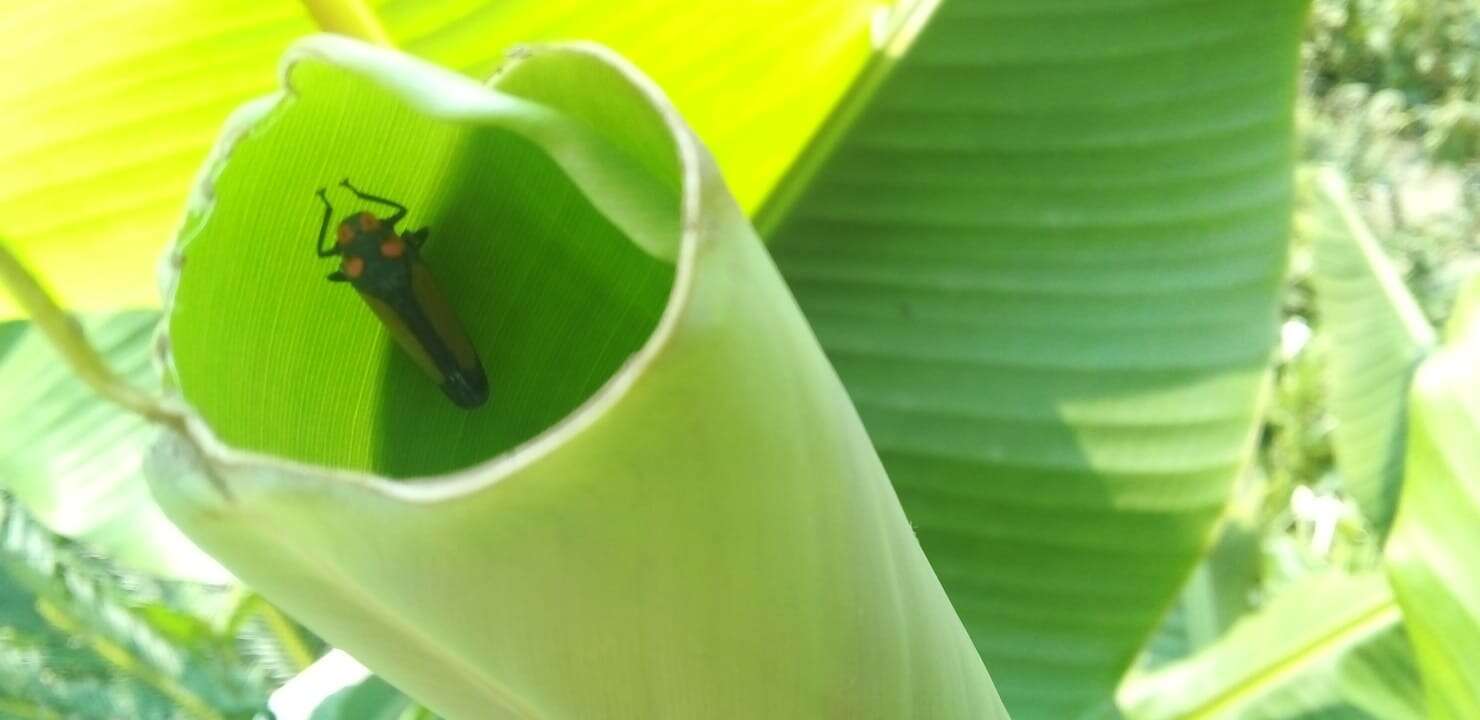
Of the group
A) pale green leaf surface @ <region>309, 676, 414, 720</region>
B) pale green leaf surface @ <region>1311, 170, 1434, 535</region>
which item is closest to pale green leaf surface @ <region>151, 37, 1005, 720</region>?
pale green leaf surface @ <region>309, 676, 414, 720</region>

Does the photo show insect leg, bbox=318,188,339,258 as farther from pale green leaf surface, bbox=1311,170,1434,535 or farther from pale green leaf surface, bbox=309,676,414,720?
pale green leaf surface, bbox=1311,170,1434,535

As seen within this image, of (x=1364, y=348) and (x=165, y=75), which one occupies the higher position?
(x=165, y=75)

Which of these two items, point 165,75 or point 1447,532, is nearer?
point 165,75

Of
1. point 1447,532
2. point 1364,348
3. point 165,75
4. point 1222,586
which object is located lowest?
point 1222,586

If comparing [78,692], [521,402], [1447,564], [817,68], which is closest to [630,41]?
[817,68]

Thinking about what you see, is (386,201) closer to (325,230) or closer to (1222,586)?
(325,230)

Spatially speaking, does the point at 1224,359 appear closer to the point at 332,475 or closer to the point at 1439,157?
the point at 332,475

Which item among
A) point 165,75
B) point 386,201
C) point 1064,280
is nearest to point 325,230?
point 386,201
